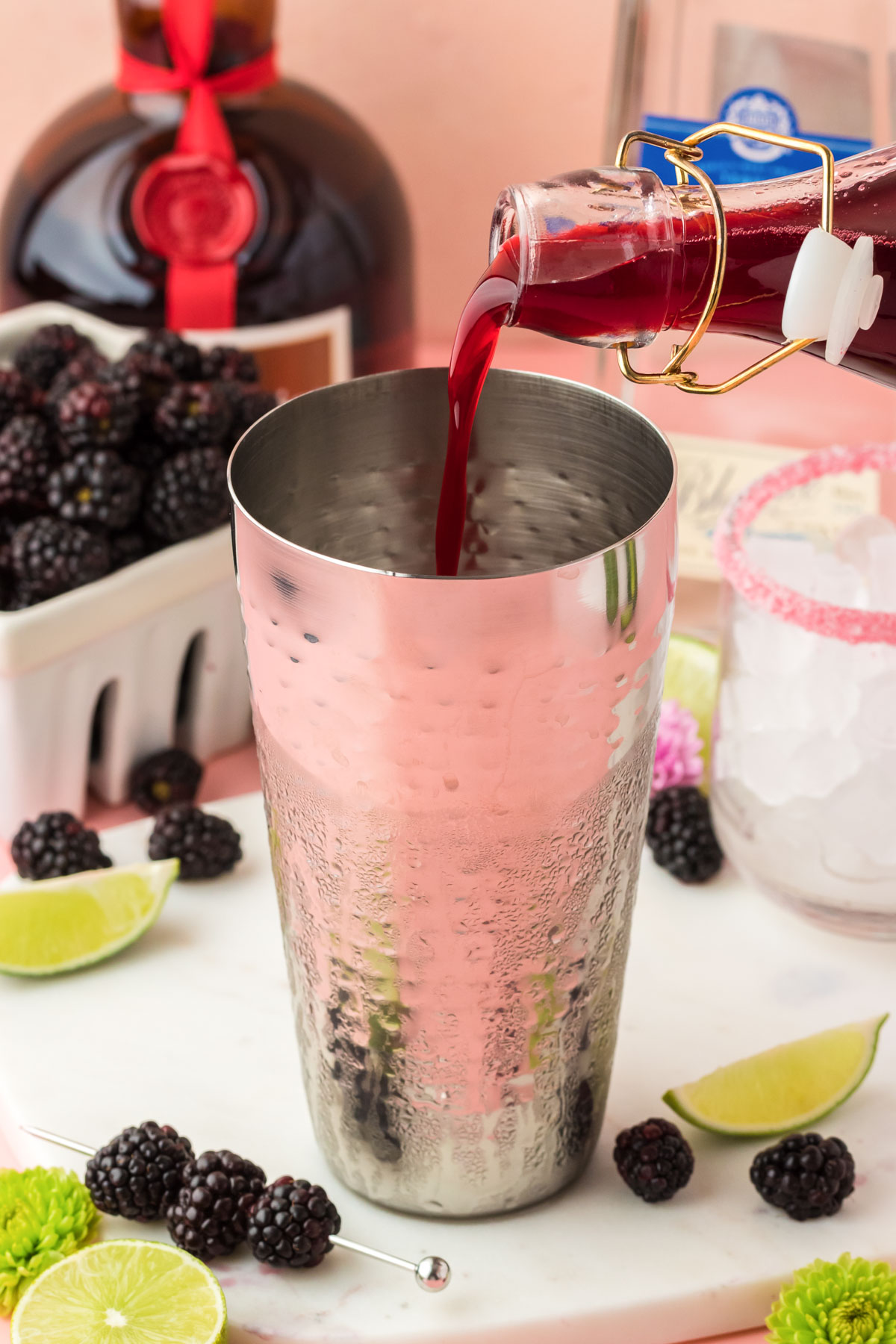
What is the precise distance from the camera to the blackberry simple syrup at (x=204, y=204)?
98 cm

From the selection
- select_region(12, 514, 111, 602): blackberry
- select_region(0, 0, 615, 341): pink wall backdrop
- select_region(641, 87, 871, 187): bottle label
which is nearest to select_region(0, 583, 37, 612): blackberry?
select_region(12, 514, 111, 602): blackberry

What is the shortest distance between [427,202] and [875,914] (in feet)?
2.87

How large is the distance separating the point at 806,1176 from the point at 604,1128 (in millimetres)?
89

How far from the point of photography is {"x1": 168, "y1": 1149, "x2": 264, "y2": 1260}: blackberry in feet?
1.78


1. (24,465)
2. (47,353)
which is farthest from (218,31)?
(24,465)

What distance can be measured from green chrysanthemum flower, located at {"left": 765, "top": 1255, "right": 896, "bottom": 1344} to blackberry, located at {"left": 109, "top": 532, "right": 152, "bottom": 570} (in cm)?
48

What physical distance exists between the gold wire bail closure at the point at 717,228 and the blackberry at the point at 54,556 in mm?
360

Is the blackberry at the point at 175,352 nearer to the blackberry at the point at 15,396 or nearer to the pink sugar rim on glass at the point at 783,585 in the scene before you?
the blackberry at the point at 15,396

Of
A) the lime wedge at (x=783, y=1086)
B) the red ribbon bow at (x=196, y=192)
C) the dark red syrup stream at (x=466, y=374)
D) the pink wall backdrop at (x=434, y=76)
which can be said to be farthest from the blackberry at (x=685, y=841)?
the pink wall backdrop at (x=434, y=76)

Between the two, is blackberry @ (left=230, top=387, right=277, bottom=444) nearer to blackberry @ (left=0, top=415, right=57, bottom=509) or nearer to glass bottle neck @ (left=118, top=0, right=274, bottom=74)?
blackberry @ (left=0, top=415, right=57, bottom=509)

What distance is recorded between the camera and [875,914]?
0.72 metres

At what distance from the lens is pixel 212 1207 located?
544 millimetres

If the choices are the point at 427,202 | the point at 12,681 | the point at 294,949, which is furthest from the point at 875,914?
the point at 427,202

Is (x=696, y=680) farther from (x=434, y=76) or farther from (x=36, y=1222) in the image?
(x=434, y=76)
